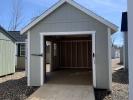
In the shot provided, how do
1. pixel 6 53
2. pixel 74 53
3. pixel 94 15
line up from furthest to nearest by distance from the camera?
pixel 74 53 < pixel 6 53 < pixel 94 15

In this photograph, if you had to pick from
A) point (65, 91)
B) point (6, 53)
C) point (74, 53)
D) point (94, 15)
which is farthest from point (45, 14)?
point (74, 53)

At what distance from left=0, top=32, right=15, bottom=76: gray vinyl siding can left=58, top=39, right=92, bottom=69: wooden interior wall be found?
12.5 feet

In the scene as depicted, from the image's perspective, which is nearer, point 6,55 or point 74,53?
point 6,55

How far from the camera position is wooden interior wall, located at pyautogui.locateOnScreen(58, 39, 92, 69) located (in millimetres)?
18156

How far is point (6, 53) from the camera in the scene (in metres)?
16.3

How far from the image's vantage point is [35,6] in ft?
119

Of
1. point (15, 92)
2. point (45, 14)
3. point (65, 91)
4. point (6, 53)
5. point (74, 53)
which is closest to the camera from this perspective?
point (65, 91)

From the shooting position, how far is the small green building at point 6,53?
50.4ft

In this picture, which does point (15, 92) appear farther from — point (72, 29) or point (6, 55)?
point (6, 55)

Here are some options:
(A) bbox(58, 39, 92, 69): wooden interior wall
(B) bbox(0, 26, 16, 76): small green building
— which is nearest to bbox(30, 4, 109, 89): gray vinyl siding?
(B) bbox(0, 26, 16, 76): small green building

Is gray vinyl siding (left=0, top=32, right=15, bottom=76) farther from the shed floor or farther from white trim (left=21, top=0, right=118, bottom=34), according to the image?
the shed floor

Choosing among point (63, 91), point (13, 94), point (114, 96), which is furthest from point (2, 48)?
point (114, 96)

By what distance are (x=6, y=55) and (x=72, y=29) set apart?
7.44 m

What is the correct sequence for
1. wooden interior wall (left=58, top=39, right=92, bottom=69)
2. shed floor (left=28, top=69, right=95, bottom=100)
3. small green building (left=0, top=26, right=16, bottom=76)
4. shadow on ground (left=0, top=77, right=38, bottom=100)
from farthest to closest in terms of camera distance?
wooden interior wall (left=58, top=39, right=92, bottom=69), small green building (left=0, top=26, right=16, bottom=76), shadow on ground (left=0, top=77, right=38, bottom=100), shed floor (left=28, top=69, right=95, bottom=100)
